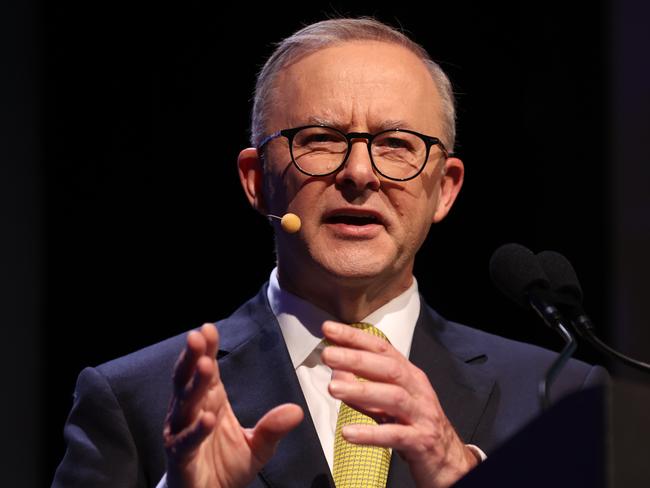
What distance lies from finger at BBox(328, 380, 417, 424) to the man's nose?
0.55 meters

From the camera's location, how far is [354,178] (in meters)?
1.86

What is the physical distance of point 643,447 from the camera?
0.98 metres

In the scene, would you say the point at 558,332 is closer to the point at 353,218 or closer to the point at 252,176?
the point at 353,218

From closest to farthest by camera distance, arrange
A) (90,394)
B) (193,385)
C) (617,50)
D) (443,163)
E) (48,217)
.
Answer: (193,385), (90,394), (443,163), (48,217), (617,50)

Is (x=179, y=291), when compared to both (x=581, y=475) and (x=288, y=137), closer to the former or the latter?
(x=288, y=137)

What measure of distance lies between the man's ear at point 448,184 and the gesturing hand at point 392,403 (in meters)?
0.69

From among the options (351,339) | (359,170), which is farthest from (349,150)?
(351,339)

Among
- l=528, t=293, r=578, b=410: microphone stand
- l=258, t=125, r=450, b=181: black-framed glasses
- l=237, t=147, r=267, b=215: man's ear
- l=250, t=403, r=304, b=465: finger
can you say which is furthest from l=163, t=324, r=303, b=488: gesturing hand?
l=237, t=147, r=267, b=215: man's ear

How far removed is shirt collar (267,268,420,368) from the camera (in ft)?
6.43

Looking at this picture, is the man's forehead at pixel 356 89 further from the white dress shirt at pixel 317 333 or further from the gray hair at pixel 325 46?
the white dress shirt at pixel 317 333

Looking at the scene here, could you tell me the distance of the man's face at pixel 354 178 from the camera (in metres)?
1.88

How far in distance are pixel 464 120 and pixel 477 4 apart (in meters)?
0.37

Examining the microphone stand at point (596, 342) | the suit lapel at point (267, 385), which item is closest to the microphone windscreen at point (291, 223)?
the suit lapel at point (267, 385)

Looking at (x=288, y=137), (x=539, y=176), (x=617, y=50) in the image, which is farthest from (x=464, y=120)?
(x=288, y=137)
